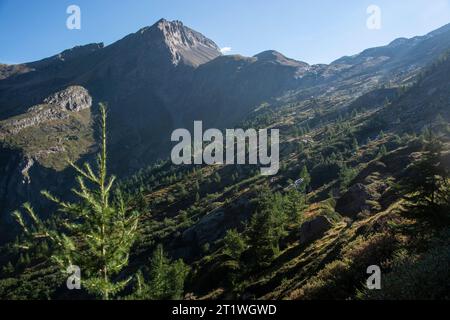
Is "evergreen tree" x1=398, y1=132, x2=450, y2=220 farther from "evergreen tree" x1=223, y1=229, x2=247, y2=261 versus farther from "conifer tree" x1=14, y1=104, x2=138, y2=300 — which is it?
"evergreen tree" x1=223, y1=229, x2=247, y2=261

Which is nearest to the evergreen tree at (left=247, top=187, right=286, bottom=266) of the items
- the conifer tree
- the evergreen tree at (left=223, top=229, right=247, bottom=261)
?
the evergreen tree at (left=223, top=229, right=247, bottom=261)

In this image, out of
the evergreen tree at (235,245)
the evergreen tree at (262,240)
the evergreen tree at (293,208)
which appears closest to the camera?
the evergreen tree at (262,240)

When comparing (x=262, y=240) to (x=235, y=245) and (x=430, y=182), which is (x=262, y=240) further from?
(x=430, y=182)

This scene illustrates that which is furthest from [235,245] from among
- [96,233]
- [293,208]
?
[96,233]

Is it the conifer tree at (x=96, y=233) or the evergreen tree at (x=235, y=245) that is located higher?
the conifer tree at (x=96, y=233)

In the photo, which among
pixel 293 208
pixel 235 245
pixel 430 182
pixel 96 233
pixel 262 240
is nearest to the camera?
pixel 96 233

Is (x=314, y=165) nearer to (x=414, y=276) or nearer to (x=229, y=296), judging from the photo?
(x=229, y=296)

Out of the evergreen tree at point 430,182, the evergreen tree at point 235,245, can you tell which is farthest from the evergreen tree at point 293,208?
the evergreen tree at point 430,182

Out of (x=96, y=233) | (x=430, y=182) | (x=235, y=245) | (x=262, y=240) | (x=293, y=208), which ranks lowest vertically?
(x=235, y=245)

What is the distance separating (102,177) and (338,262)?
59.5 feet

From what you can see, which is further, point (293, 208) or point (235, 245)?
point (293, 208)

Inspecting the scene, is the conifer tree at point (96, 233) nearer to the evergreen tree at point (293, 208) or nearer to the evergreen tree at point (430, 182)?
the evergreen tree at point (430, 182)

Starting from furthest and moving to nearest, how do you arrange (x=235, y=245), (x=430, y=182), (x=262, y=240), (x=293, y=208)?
(x=293, y=208) < (x=235, y=245) < (x=262, y=240) < (x=430, y=182)

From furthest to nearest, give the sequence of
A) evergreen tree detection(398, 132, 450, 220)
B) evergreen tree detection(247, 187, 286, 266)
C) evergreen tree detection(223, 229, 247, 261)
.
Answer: evergreen tree detection(223, 229, 247, 261)
evergreen tree detection(247, 187, 286, 266)
evergreen tree detection(398, 132, 450, 220)
